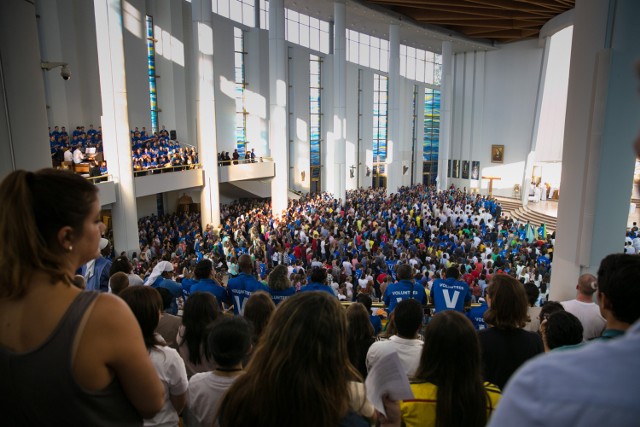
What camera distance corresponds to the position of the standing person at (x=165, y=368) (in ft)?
8.08

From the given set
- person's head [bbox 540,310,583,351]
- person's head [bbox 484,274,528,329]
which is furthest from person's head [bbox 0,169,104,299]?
person's head [bbox 540,310,583,351]

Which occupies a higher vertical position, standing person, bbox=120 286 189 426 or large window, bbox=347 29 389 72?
large window, bbox=347 29 389 72

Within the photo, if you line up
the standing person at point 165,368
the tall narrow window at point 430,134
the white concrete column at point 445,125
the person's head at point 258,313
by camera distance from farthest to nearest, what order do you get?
the tall narrow window at point 430,134
the white concrete column at point 445,125
the person's head at point 258,313
the standing person at point 165,368

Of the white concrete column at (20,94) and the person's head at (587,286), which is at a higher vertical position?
the white concrete column at (20,94)

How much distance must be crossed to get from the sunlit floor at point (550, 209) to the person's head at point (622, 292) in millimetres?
24866

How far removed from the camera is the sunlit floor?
2483 cm

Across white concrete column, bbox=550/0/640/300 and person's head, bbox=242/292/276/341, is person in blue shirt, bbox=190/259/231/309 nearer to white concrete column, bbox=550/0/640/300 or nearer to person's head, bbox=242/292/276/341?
person's head, bbox=242/292/276/341

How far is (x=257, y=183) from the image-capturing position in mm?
29562

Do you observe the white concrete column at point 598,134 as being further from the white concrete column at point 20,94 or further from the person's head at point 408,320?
the white concrete column at point 20,94

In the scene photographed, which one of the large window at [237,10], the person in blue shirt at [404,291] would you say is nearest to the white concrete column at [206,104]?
the large window at [237,10]

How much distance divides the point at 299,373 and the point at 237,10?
30.0 meters

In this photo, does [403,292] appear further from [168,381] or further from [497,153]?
[497,153]

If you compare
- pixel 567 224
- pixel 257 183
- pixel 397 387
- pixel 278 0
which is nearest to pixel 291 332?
pixel 397 387

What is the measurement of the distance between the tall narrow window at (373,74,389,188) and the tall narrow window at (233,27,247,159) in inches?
464
